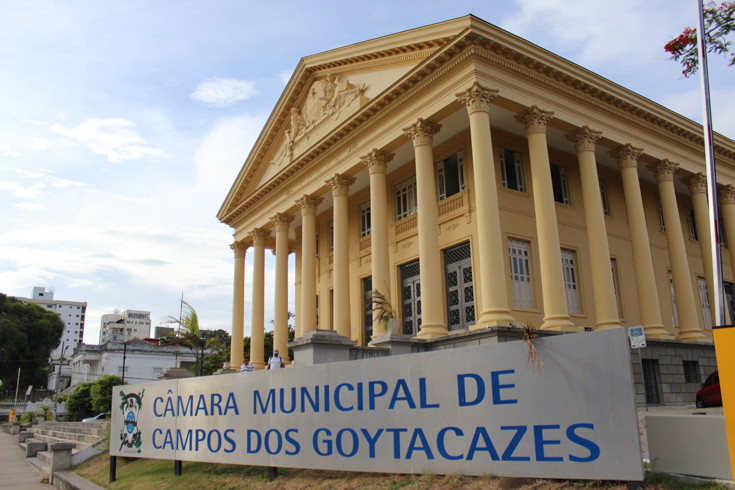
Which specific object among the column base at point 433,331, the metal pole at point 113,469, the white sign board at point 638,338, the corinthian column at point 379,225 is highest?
the corinthian column at point 379,225

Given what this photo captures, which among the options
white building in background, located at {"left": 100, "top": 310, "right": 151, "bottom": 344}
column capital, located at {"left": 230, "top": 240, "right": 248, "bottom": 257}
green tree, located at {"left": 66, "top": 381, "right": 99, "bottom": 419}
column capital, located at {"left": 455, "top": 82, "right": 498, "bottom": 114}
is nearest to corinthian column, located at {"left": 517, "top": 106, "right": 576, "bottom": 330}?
column capital, located at {"left": 455, "top": 82, "right": 498, "bottom": 114}

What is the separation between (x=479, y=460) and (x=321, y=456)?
2.18m

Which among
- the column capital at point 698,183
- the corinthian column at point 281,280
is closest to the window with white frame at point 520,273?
the column capital at point 698,183

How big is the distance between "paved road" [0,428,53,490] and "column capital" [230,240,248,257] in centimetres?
1195

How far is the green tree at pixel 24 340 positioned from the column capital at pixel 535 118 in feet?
174

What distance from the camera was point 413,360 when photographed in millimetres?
6230

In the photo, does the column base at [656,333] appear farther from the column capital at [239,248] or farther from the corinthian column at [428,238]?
the column capital at [239,248]

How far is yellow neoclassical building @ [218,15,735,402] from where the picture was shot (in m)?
15.4

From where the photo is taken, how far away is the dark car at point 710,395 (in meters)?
14.7

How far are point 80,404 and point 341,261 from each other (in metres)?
19.4

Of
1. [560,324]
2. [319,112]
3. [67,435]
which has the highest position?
[319,112]

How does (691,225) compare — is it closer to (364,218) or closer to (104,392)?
(364,218)

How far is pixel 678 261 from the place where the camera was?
18734mm

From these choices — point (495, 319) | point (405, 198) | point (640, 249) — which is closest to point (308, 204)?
point (405, 198)
